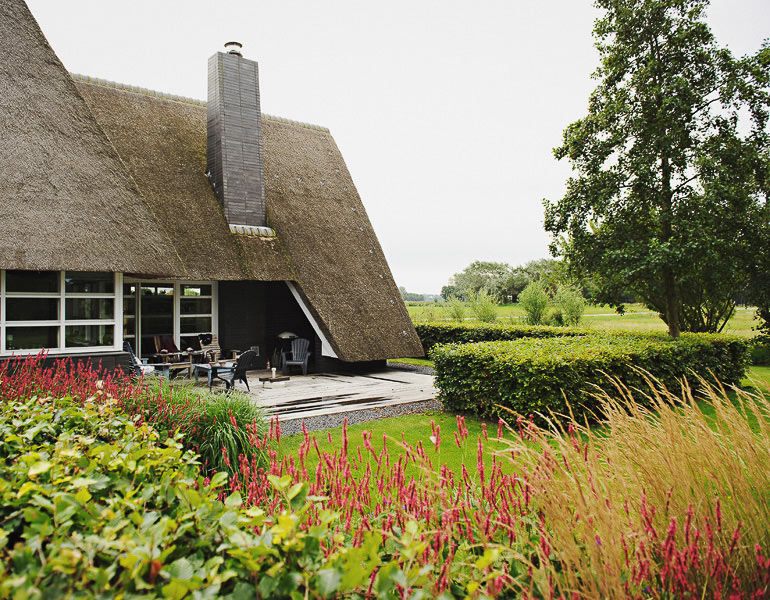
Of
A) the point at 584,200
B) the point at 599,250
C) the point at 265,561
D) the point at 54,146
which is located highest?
the point at 54,146

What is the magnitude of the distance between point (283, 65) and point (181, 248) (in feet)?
21.8

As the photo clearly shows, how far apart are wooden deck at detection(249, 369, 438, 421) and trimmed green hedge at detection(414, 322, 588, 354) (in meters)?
2.97

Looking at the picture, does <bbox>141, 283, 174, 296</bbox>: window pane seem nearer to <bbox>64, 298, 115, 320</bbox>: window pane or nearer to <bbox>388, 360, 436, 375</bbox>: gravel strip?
<bbox>64, 298, 115, 320</bbox>: window pane

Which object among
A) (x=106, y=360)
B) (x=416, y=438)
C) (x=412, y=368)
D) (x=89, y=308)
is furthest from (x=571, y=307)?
(x=89, y=308)

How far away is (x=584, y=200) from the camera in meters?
10.8

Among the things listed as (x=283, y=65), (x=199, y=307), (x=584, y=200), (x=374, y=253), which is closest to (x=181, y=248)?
(x=199, y=307)

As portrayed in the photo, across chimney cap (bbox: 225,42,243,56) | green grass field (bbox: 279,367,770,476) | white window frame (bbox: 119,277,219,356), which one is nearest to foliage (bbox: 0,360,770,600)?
green grass field (bbox: 279,367,770,476)

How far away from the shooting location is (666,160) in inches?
416

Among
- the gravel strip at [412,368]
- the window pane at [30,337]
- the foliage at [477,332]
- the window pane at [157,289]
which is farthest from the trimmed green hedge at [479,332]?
the window pane at [30,337]

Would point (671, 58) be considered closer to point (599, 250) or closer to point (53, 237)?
point (599, 250)

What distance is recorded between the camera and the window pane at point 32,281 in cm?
862

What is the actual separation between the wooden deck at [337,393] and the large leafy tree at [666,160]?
4441 mm

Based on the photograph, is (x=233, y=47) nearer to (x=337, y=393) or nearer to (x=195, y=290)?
(x=195, y=290)

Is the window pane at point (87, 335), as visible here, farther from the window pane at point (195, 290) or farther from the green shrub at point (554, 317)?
the green shrub at point (554, 317)
